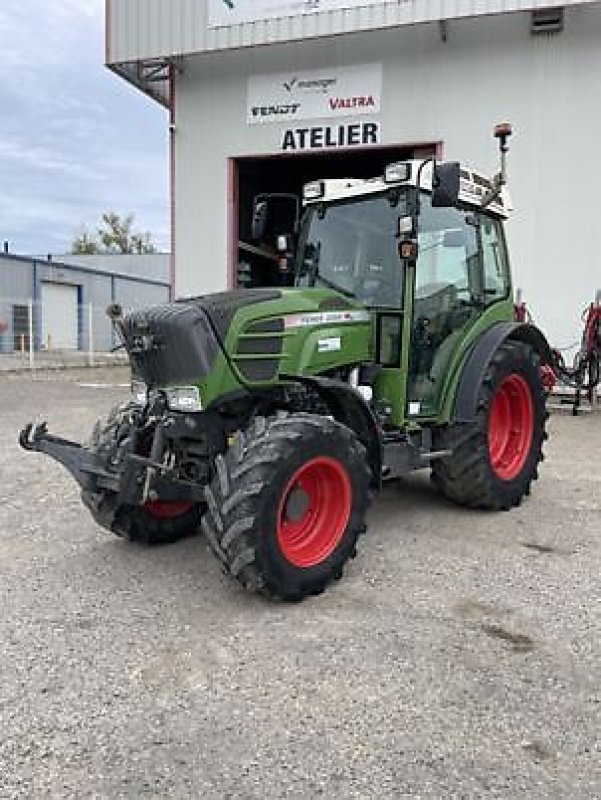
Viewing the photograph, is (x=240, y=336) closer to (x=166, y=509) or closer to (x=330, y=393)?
(x=330, y=393)

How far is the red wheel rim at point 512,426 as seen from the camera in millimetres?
5418

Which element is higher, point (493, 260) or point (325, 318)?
point (493, 260)

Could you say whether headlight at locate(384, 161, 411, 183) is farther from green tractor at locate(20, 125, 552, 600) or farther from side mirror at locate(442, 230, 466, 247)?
side mirror at locate(442, 230, 466, 247)

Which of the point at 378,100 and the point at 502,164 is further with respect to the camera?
the point at 378,100

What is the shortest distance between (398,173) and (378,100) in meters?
8.02

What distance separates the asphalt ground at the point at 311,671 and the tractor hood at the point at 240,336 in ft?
3.71

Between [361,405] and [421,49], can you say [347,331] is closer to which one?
[361,405]

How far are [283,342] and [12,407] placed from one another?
822cm

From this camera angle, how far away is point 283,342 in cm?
395

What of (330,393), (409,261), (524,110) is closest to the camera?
(330,393)

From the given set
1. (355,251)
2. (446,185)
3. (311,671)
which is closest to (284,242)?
(355,251)

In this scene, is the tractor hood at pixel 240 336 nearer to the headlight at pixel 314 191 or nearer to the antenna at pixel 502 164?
the headlight at pixel 314 191

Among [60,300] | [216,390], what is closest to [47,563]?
[216,390]

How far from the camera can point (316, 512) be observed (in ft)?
12.7
